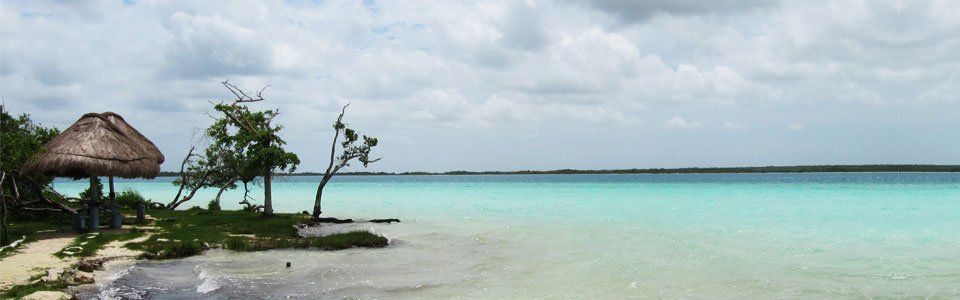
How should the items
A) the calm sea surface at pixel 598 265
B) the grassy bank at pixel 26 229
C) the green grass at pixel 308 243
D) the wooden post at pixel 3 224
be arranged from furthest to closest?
the green grass at pixel 308 243, the wooden post at pixel 3 224, the grassy bank at pixel 26 229, the calm sea surface at pixel 598 265

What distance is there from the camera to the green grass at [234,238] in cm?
1430

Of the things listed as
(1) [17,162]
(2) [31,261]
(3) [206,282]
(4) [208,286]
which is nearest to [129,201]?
(1) [17,162]

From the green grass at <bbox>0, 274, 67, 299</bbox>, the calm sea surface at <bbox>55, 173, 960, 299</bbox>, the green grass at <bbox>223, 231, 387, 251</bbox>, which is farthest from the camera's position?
the green grass at <bbox>223, 231, 387, 251</bbox>

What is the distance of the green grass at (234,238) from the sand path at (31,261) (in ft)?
5.10

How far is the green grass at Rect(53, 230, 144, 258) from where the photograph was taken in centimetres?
1302

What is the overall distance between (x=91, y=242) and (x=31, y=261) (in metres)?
2.74

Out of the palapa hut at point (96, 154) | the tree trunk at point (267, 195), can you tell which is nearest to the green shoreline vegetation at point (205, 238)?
the tree trunk at point (267, 195)


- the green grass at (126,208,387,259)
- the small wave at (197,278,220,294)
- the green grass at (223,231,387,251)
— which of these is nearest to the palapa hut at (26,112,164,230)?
the green grass at (126,208,387,259)

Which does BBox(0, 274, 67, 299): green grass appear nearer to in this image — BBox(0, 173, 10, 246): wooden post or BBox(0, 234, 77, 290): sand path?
BBox(0, 234, 77, 290): sand path

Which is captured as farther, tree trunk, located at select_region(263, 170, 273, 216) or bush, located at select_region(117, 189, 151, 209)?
bush, located at select_region(117, 189, 151, 209)

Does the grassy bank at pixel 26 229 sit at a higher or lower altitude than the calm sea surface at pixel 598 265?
higher

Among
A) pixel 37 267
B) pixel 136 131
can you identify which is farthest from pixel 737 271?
pixel 136 131

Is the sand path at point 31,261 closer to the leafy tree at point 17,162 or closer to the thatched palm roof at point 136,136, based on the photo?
the leafy tree at point 17,162

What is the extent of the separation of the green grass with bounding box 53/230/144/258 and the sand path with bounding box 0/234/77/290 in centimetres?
20
